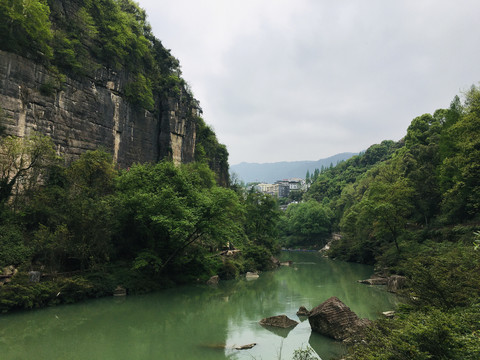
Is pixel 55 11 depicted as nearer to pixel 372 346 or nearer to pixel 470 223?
pixel 372 346

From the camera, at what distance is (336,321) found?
1042cm

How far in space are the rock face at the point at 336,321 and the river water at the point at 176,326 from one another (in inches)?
11.9

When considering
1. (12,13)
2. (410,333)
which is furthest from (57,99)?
(410,333)

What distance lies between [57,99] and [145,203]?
411 inches

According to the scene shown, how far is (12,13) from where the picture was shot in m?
18.9

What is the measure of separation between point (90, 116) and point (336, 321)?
22.6 m

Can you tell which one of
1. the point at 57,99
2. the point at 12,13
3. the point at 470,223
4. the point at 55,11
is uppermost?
the point at 55,11

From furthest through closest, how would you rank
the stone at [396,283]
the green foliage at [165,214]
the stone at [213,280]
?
the stone at [213,280] → the green foliage at [165,214] → the stone at [396,283]

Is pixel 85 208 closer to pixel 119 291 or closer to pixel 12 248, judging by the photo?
pixel 12 248

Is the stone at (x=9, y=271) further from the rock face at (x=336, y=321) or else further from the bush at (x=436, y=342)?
the bush at (x=436, y=342)

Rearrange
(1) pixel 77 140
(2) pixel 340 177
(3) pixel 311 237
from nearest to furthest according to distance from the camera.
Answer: (1) pixel 77 140, (3) pixel 311 237, (2) pixel 340 177

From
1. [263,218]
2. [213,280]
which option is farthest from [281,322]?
[263,218]

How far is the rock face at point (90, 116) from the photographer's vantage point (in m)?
19.3

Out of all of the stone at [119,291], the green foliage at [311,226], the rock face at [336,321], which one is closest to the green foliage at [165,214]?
the stone at [119,291]
